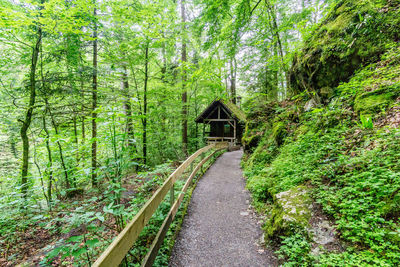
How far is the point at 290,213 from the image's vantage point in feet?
8.96

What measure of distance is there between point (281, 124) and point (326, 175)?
3.50m

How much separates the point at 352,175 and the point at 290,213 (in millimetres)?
1167

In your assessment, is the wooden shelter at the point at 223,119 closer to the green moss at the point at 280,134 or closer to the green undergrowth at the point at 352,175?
the green moss at the point at 280,134

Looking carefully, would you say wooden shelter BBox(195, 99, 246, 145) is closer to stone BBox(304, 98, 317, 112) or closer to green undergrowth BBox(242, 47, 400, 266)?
stone BBox(304, 98, 317, 112)

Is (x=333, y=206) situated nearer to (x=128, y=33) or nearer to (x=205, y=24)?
(x=205, y=24)

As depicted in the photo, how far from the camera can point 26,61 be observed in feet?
17.1

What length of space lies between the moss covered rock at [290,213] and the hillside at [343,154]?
0.01 meters

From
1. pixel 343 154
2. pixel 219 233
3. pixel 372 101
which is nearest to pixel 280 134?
pixel 372 101

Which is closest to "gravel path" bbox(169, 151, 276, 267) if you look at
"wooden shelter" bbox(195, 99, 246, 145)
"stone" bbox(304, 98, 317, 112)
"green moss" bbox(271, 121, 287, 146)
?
"green moss" bbox(271, 121, 287, 146)

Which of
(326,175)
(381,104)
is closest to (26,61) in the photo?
(326,175)

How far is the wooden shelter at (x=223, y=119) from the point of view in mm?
16219

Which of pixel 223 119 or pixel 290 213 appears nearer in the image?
pixel 290 213

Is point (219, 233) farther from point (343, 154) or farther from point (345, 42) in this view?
point (345, 42)

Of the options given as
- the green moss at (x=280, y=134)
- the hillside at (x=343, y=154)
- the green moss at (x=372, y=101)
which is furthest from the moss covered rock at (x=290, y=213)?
the green moss at (x=280, y=134)
